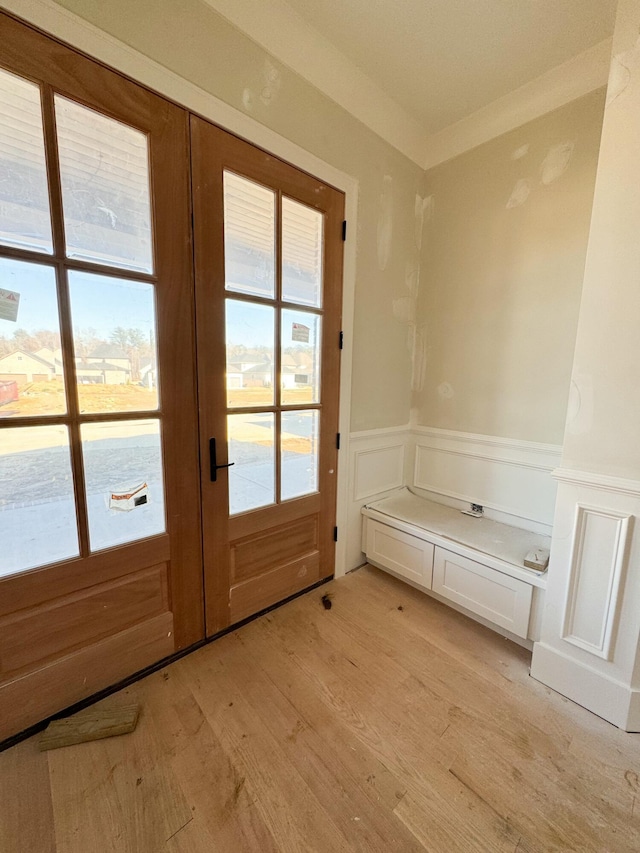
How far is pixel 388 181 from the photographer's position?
2.15m

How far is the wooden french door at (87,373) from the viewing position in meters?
1.12

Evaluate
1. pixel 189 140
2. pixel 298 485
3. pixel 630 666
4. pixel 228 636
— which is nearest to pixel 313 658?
pixel 228 636

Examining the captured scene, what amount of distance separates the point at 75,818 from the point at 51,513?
93 centimetres

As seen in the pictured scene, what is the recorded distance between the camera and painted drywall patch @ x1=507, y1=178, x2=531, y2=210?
1.95 m

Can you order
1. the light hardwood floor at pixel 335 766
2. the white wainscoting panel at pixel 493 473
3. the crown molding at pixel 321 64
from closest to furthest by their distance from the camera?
the light hardwood floor at pixel 335 766
the crown molding at pixel 321 64
the white wainscoting panel at pixel 493 473

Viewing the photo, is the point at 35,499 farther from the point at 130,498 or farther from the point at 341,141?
the point at 341,141

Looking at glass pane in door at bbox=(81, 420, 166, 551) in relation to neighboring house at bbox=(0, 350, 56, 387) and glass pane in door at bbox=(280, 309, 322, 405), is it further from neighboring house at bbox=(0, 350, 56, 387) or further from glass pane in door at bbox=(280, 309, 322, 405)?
glass pane in door at bbox=(280, 309, 322, 405)

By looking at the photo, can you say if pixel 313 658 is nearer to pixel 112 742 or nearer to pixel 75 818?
pixel 112 742

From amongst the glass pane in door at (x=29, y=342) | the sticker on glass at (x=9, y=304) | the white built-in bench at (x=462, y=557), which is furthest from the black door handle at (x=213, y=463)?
the white built-in bench at (x=462, y=557)

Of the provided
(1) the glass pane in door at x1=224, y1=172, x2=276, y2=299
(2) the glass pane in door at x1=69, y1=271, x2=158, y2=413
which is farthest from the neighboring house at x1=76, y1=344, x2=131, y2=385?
(1) the glass pane in door at x1=224, y1=172, x2=276, y2=299

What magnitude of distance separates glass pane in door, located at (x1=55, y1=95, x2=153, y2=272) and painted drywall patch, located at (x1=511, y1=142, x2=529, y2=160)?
6.50 feet

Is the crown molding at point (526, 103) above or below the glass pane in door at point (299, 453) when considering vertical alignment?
above

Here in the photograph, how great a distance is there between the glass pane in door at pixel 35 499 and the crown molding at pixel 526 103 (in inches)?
108

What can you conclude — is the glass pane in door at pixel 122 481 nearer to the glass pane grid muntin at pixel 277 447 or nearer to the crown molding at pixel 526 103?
the glass pane grid muntin at pixel 277 447
